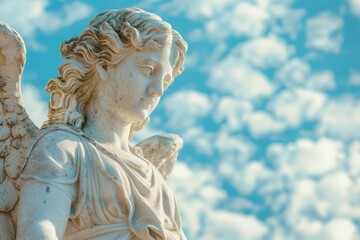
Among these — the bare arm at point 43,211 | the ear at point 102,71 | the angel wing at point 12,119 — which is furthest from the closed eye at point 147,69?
the bare arm at point 43,211

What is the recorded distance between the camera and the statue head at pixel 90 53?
8344mm

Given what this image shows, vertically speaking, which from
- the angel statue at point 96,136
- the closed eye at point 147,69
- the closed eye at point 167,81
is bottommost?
the angel statue at point 96,136

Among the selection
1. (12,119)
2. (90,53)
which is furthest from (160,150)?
(12,119)

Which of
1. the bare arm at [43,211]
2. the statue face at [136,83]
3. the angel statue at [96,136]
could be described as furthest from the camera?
the statue face at [136,83]

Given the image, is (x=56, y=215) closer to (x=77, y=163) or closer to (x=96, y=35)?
(x=77, y=163)

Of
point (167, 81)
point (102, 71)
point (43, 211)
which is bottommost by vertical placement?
point (43, 211)

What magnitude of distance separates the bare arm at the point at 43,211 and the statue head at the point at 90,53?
32.8 inches

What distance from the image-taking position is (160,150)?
9.04 m

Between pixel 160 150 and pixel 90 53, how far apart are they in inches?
48.4

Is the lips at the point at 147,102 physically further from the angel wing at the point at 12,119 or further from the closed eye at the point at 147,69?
the angel wing at the point at 12,119

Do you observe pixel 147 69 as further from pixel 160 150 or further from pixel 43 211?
pixel 43 211

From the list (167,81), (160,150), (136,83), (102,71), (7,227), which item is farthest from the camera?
(160,150)

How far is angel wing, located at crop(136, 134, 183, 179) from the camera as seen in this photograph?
29.7 feet

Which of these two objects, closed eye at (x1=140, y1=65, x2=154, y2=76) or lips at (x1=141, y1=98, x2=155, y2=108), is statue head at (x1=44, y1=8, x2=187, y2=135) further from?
lips at (x1=141, y1=98, x2=155, y2=108)
